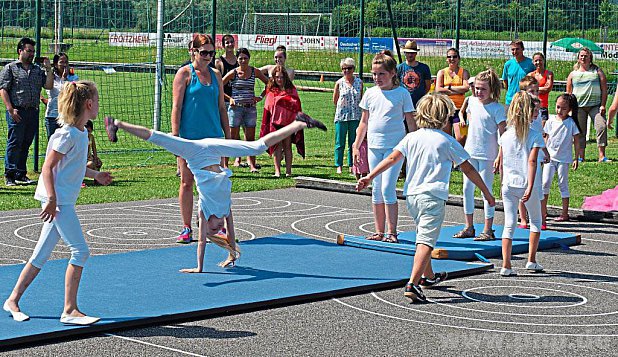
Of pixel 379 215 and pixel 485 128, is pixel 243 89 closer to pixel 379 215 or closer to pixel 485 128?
pixel 379 215

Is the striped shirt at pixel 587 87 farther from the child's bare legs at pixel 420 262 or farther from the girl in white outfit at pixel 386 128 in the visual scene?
the child's bare legs at pixel 420 262

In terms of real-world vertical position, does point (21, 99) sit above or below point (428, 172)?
above

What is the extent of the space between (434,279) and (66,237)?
329 centimetres

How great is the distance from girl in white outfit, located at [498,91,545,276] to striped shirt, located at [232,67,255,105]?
25.4ft

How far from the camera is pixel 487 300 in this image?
8.58 m

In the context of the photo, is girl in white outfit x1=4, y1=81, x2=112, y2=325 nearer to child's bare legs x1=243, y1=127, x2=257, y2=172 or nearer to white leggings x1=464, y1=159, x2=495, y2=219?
white leggings x1=464, y1=159, x2=495, y2=219

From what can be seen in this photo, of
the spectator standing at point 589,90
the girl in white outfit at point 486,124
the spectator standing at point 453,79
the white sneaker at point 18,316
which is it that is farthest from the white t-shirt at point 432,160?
the spectator standing at point 589,90

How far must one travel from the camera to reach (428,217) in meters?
8.41

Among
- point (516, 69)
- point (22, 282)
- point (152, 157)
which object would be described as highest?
point (516, 69)

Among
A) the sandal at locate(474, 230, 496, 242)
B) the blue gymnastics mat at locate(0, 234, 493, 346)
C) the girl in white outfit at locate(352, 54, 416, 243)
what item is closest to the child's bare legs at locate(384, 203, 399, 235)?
the girl in white outfit at locate(352, 54, 416, 243)

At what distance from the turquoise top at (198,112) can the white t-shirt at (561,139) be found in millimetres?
4263

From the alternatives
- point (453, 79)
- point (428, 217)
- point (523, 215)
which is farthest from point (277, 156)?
point (428, 217)

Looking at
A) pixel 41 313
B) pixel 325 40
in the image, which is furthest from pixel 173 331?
pixel 325 40

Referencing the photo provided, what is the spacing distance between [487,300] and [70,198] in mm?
3473
